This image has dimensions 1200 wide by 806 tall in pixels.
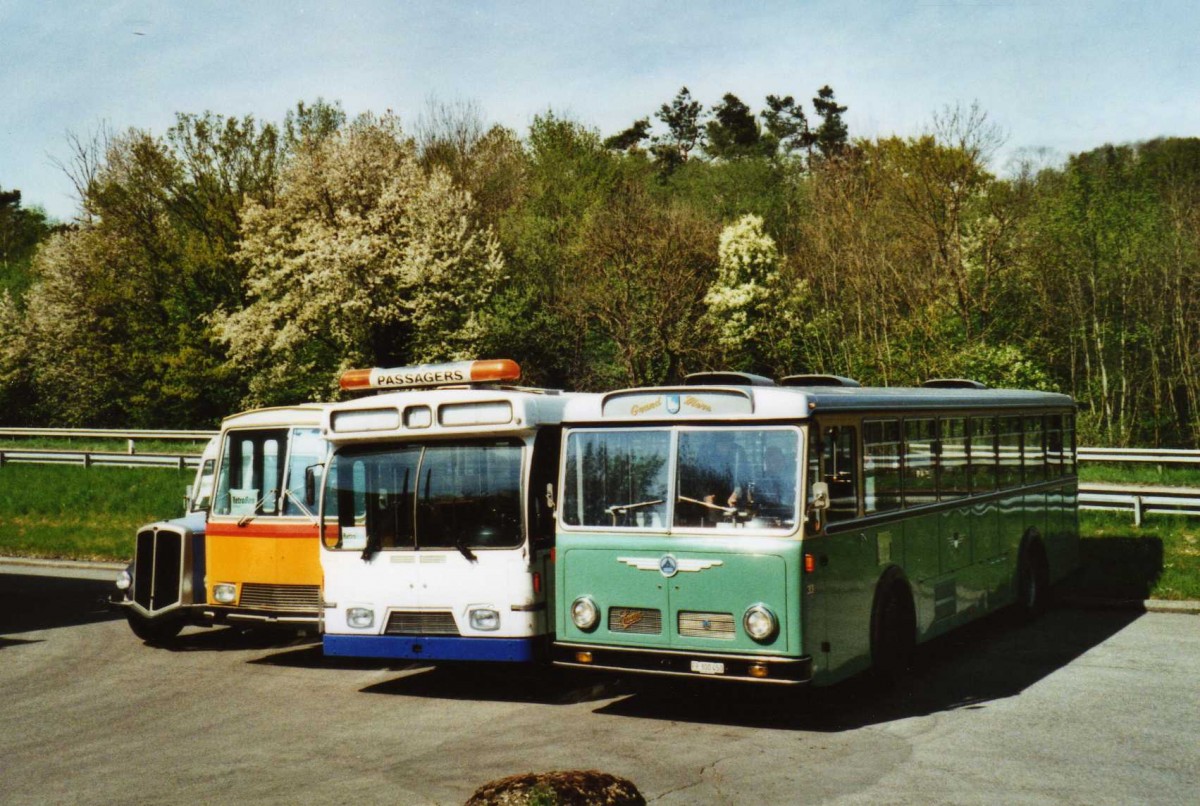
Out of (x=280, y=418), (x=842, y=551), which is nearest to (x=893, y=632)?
(x=842, y=551)

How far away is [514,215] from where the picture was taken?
54.4 m

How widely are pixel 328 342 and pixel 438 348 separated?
4126 millimetres

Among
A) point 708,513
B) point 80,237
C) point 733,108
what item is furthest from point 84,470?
point 733,108

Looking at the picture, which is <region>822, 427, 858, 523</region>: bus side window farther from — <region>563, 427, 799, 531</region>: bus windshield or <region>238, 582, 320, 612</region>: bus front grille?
<region>238, 582, 320, 612</region>: bus front grille

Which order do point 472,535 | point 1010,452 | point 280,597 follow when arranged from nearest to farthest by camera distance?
point 472,535
point 280,597
point 1010,452

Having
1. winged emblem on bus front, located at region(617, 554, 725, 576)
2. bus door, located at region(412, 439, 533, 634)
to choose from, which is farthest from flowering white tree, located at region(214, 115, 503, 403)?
winged emblem on bus front, located at region(617, 554, 725, 576)

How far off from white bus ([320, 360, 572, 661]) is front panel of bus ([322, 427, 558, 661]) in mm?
11

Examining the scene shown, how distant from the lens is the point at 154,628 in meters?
14.9

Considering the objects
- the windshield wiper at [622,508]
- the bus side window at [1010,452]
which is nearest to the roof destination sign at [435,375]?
the windshield wiper at [622,508]

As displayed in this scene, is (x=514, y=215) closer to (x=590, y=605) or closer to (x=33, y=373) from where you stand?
(x=33, y=373)

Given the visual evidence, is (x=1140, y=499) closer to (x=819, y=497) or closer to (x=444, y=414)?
(x=819, y=497)

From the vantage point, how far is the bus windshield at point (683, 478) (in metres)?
9.70

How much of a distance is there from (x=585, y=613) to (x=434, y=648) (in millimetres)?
1482

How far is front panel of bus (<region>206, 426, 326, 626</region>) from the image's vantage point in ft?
43.7
